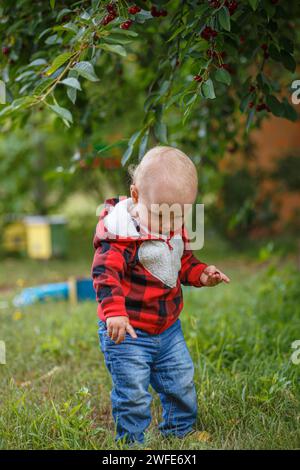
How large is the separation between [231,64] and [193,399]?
6.79 feet

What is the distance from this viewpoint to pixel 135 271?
7.16 feet

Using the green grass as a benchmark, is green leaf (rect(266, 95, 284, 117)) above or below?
above

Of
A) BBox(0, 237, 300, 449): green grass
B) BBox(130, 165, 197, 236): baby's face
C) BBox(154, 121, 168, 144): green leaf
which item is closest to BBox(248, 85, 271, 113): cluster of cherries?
BBox(154, 121, 168, 144): green leaf

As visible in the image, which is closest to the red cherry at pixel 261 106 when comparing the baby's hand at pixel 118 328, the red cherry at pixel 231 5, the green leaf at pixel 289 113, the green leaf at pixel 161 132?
the green leaf at pixel 289 113

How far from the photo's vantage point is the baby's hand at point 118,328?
2.04 m

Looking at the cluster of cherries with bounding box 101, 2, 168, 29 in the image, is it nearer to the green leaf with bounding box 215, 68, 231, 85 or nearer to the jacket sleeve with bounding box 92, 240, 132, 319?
the green leaf with bounding box 215, 68, 231, 85

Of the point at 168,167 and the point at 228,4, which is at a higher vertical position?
the point at 228,4

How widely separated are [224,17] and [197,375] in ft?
5.01

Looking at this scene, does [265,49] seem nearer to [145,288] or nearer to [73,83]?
[73,83]

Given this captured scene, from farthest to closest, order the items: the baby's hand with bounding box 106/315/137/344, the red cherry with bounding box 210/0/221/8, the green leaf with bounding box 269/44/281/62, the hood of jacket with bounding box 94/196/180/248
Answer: the green leaf with bounding box 269/44/281/62 < the red cherry with bounding box 210/0/221/8 < the hood of jacket with bounding box 94/196/180/248 < the baby's hand with bounding box 106/315/137/344

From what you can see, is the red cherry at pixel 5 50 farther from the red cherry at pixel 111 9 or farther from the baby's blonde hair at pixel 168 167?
the baby's blonde hair at pixel 168 167

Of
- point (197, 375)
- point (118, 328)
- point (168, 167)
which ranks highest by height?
point (168, 167)

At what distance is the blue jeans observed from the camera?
2.15 meters

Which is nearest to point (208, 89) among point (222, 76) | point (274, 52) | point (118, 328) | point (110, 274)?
point (222, 76)
